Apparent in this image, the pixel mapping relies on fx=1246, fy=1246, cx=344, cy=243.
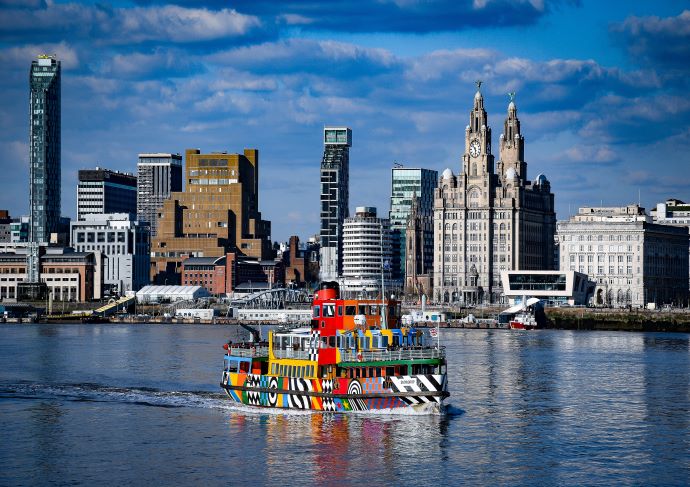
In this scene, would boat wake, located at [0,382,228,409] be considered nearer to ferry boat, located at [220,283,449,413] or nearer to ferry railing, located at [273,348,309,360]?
ferry boat, located at [220,283,449,413]

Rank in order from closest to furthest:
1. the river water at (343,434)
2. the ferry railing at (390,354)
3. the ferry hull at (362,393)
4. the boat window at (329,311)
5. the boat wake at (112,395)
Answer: the river water at (343,434)
the ferry railing at (390,354)
the ferry hull at (362,393)
the boat window at (329,311)
the boat wake at (112,395)

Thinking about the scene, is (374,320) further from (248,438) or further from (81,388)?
(81,388)

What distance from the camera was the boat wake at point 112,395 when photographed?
308 feet

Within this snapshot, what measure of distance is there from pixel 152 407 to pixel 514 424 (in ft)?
87.9

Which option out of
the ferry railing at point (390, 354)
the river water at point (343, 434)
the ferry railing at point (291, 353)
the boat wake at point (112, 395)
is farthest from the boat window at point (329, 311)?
the boat wake at point (112, 395)

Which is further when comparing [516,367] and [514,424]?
[516,367]

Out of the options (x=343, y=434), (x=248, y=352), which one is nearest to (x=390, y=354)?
(x=343, y=434)

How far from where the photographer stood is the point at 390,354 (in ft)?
270

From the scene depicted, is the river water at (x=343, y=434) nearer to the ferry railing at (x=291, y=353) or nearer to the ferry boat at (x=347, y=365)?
the ferry boat at (x=347, y=365)

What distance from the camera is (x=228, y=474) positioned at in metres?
68.1

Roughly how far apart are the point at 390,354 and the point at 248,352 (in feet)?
39.6

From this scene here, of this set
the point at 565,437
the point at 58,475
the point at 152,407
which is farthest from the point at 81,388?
the point at 565,437

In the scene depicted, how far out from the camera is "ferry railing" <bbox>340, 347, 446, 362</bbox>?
8231 centimetres

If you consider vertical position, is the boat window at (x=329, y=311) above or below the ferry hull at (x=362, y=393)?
above
